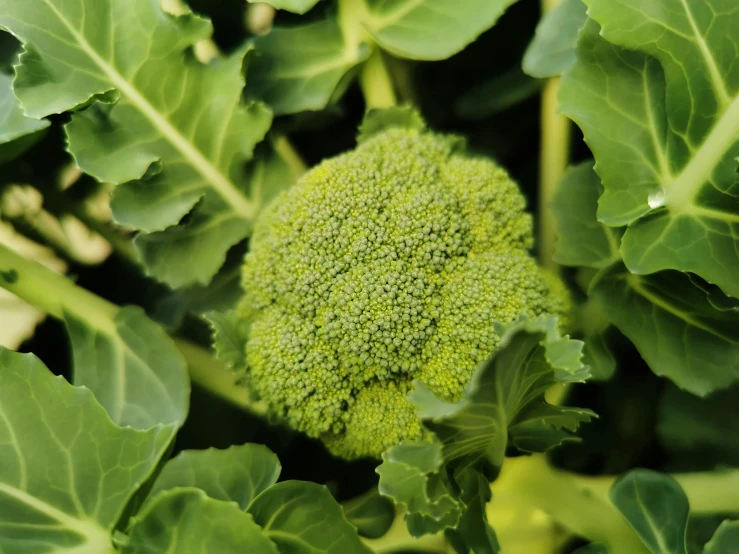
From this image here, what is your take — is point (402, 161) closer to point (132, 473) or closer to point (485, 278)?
point (485, 278)

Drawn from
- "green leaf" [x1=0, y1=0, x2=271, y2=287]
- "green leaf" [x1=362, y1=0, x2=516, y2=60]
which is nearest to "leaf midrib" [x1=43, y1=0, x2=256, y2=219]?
"green leaf" [x1=0, y1=0, x2=271, y2=287]

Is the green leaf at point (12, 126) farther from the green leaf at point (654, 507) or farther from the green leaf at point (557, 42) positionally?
the green leaf at point (654, 507)

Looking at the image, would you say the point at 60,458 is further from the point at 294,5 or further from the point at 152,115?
the point at 294,5

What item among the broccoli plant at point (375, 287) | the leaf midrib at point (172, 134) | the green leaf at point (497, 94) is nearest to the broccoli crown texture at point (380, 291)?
the broccoli plant at point (375, 287)

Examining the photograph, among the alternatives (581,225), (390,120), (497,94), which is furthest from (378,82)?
(581,225)

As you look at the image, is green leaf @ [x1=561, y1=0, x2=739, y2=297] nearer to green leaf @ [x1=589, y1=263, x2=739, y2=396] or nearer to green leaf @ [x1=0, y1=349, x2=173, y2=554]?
green leaf @ [x1=589, y1=263, x2=739, y2=396]

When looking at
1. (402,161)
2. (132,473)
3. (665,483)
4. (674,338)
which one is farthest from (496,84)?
(132,473)
